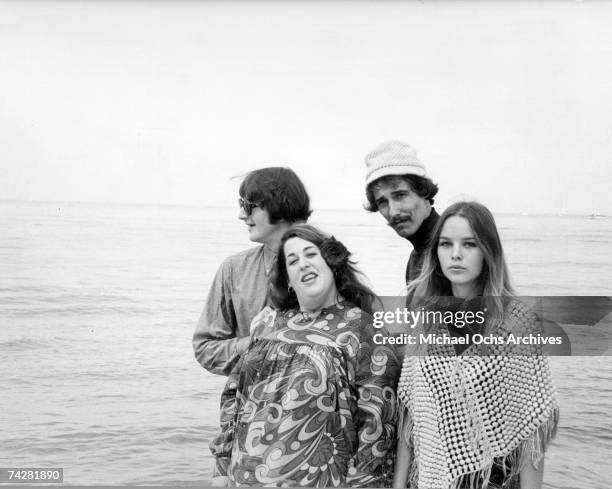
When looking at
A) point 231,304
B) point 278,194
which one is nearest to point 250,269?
point 231,304

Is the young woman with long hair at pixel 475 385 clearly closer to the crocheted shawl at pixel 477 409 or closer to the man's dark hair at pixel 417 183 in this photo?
the crocheted shawl at pixel 477 409

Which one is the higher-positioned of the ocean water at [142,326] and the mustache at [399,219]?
the mustache at [399,219]

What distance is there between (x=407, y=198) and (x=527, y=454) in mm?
738

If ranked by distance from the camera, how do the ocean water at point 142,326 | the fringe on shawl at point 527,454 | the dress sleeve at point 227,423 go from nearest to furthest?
1. the fringe on shawl at point 527,454
2. the dress sleeve at point 227,423
3. the ocean water at point 142,326

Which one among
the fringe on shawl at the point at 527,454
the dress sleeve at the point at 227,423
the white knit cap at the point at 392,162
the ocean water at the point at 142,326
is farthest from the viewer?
the ocean water at the point at 142,326

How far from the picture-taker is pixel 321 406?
Result: 1.78m

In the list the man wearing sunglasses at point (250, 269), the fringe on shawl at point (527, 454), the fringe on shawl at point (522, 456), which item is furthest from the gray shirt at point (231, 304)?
the fringe on shawl at point (527, 454)

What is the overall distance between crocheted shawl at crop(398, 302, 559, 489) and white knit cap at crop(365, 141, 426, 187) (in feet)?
1.56

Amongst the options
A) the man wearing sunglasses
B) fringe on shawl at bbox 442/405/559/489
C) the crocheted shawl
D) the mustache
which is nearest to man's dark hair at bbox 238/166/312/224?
the man wearing sunglasses

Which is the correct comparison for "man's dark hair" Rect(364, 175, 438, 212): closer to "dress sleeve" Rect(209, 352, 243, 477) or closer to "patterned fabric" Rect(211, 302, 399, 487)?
"patterned fabric" Rect(211, 302, 399, 487)

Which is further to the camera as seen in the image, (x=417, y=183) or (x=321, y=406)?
(x=417, y=183)

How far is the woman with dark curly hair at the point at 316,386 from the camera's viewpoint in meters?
1.79

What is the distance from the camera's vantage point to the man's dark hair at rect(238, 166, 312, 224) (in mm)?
1995

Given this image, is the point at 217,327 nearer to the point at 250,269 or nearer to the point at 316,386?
the point at 250,269
